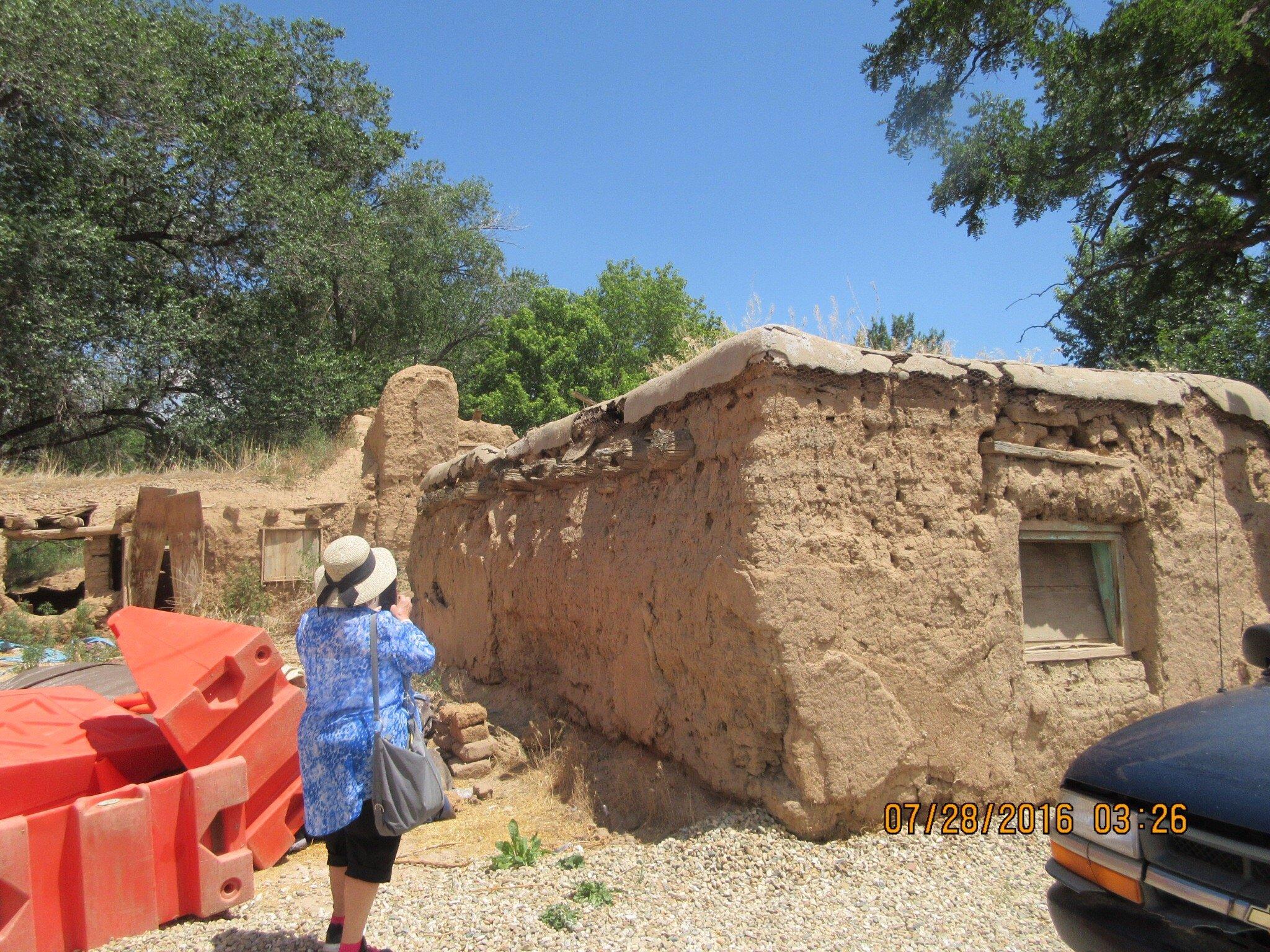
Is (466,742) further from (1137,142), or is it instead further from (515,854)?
(1137,142)

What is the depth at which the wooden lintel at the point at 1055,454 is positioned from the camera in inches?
172

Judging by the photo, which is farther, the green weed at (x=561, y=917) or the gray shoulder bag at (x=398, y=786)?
the green weed at (x=561, y=917)

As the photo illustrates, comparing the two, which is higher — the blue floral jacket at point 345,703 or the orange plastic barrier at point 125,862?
the blue floral jacket at point 345,703

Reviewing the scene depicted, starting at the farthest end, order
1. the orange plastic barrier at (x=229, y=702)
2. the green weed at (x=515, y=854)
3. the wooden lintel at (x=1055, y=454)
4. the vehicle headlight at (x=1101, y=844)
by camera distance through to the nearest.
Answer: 1. the wooden lintel at (x=1055, y=454)
2. the green weed at (x=515, y=854)
3. the orange plastic barrier at (x=229, y=702)
4. the vehicle headlight at (x=1101, y=844)

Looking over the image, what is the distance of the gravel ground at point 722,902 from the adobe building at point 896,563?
23cm

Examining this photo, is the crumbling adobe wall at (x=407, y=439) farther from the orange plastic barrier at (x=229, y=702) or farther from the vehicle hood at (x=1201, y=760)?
the vehicle hood at (x=1201, y=760)

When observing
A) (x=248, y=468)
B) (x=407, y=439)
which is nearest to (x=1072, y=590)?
(x=407, y=439)

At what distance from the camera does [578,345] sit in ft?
68.6

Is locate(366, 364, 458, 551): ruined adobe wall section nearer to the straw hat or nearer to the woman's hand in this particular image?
the woman's hand

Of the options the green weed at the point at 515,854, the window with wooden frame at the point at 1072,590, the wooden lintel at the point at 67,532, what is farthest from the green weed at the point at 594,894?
the wooden lintel at the point at 67,532

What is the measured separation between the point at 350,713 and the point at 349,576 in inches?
18.9

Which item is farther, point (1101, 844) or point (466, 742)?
point (466, 742)

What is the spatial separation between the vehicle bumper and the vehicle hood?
0.28 metres

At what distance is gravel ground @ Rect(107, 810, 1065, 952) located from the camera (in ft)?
10.5
